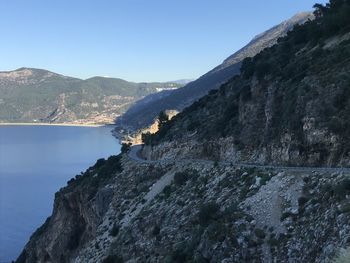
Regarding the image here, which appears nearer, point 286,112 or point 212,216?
point 212,216

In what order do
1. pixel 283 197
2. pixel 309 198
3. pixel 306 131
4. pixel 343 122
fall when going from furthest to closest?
pixel 306 131, pixel 343 122, pixel 283 197, pixel 309 198

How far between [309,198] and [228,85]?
1803 inches

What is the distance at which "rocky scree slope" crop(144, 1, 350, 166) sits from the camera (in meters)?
37.2

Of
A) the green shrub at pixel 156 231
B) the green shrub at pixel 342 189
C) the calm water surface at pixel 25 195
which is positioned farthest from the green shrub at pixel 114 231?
the calm water surface at pixel 25 195

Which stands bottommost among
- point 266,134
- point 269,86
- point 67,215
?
point 67,215

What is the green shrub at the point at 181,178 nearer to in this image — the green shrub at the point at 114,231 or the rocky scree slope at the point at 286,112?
the rocky scree slope at the point at 286,112

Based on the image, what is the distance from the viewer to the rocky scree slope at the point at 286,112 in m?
37.2

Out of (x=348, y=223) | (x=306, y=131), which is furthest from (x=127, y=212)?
(x=348, y=223)

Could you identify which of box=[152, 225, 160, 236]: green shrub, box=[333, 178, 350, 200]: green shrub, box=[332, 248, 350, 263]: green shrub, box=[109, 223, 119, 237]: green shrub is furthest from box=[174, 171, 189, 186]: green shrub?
box=[332, 248, 350, 263]: green shrub

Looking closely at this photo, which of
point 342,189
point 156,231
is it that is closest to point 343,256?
point 342,189

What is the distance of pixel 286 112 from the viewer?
142 ft

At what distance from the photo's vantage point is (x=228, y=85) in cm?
7156

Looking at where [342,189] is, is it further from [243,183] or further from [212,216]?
[243,183]

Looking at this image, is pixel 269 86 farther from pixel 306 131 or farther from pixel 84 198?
pixel 84 198
